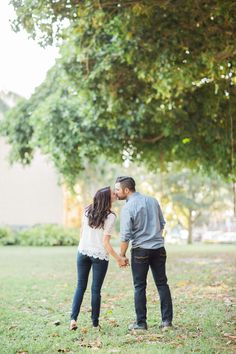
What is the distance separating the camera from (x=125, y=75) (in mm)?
13672

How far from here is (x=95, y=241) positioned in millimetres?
6863

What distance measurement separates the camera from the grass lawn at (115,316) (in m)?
5.99

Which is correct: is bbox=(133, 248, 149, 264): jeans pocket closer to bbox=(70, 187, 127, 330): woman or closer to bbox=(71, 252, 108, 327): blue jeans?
bbox=(70, 187, 127, 330): woman

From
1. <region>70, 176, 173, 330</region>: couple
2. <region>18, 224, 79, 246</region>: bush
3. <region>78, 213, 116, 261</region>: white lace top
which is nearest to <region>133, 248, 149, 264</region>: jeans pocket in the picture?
<region>70, 176, 173, 330</region>: couple

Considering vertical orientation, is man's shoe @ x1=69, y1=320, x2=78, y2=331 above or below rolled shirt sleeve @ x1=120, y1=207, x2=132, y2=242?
below

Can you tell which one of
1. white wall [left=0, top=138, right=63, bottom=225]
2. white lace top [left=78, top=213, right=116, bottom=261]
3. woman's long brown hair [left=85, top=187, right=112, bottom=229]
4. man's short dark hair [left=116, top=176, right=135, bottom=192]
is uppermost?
white wall [left=0, top=138, right=63, bottom=225]

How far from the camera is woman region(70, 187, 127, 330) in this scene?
6836 millimetres

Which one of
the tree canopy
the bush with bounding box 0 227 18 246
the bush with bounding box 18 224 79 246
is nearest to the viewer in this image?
the tree canopy

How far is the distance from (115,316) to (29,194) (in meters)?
30.7

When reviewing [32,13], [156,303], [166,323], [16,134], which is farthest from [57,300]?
[16,134]

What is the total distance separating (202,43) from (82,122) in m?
6.89

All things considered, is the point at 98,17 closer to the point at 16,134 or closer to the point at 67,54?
the point at 67,54

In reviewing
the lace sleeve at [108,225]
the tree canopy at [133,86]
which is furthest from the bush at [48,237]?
the lace sleeve at [108,225]

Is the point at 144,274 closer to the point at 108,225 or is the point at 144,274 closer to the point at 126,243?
the point at 126,243
